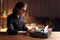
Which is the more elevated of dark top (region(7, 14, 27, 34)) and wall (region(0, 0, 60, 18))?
wall (region(0, 0, 60, 18))

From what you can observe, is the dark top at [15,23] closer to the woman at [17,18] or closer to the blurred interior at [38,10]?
the woman at [17,18]

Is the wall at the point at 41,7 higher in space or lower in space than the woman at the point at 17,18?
higher

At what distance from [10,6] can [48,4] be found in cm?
174

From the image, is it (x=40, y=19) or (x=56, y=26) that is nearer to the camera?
(x=56, y=26)

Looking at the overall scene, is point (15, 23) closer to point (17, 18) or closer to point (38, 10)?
point (17, 18)

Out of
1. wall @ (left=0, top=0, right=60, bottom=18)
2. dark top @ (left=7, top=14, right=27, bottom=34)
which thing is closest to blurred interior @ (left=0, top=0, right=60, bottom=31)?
wall @ (left=0, top=0, right=60, bottom=18)

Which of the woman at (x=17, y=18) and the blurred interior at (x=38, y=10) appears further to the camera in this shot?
the blurred interior at (x=38, y=10)

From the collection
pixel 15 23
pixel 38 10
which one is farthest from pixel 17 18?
pixel 38 10

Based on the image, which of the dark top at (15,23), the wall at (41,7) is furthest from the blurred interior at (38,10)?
the dark top at (15,23)

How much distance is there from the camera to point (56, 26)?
6477mm

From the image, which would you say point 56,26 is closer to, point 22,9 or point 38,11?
point 38,11

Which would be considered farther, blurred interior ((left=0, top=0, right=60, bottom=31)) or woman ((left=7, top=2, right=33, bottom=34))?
blurred interior ((left=0, top=0, right=60, bottom=31))

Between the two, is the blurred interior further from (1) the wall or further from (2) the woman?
(2) the woman

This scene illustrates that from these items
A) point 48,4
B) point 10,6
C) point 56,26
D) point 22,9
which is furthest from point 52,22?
point 22,9
